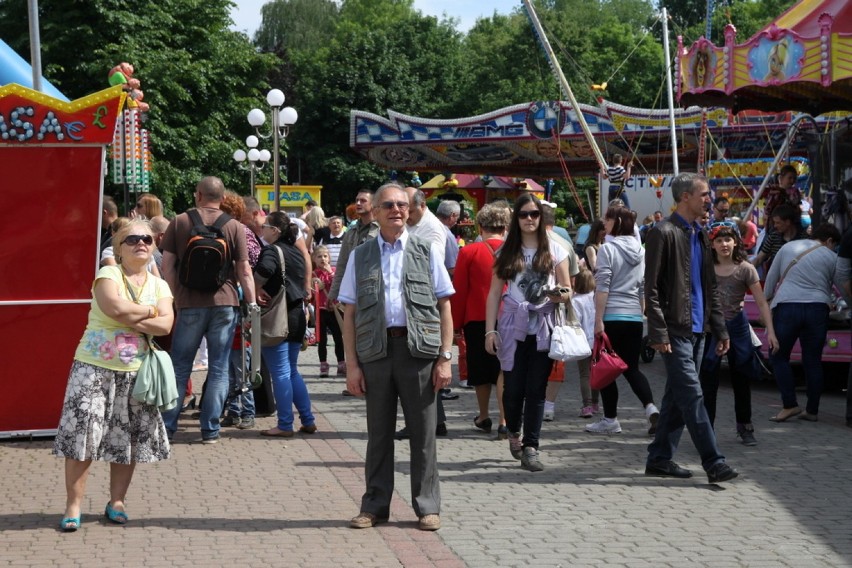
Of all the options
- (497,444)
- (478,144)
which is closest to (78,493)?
(497,444)

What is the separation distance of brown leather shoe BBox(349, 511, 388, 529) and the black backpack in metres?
2.64

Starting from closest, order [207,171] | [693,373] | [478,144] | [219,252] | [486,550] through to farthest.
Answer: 1. [486,550]
2. [693,373]
3. [219,252]
4. [478,144]
5. [207,171]

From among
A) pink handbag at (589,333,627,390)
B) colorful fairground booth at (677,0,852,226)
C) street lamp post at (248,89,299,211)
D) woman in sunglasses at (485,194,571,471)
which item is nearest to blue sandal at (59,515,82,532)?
woman in sunglasses at (485,194,571,471)

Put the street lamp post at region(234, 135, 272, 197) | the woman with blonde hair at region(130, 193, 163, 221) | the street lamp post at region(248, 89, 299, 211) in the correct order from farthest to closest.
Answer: the street lamp post at region(234, 135, 272, 197)
the street lamp post at region(248, 89, 299, 211)
the woman with blonde hair at region(130, 193, 163, 221)

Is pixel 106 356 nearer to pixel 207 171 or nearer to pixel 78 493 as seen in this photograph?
pixel 78 493

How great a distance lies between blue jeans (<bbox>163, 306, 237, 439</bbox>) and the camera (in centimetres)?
838

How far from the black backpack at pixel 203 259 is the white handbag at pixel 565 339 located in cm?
235

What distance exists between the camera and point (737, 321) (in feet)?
29.0

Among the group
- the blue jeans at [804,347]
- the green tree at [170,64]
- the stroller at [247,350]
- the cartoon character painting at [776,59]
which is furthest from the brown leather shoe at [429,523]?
the green tree at [170,64]

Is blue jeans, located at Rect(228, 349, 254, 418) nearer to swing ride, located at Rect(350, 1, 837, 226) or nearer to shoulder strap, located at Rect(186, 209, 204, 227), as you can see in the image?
shoulder strap, located at Rect(186, 209, 204, 227)

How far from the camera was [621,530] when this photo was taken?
6160 mm

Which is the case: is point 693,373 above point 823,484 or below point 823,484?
above

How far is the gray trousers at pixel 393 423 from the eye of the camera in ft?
20.1

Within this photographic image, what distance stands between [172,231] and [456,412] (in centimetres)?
310
